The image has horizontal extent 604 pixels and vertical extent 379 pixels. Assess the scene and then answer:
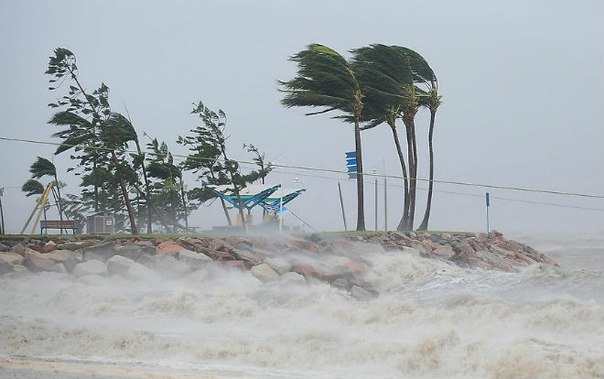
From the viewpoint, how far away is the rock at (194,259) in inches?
523

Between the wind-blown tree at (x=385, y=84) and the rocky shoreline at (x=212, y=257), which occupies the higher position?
the wind-blown tree at (x=385, y=84)

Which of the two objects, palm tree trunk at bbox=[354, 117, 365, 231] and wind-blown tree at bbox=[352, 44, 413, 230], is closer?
palm tree trunk at bbox=[354, 117, 365, 231]

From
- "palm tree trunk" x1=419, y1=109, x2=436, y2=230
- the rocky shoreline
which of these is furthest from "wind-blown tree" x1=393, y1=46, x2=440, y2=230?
the rocky shoreline

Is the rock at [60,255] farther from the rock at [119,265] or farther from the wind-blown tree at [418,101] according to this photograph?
the wind-blown tree at [418,101]

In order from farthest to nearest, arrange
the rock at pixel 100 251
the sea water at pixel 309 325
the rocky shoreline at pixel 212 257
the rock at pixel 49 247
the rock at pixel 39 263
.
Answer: the rock at pixel 49 247, the rock at pixel 100 251, the rock at pixel 39 263, the rocky shoreline at pixel 212 257, the sea water at pixel 309 325

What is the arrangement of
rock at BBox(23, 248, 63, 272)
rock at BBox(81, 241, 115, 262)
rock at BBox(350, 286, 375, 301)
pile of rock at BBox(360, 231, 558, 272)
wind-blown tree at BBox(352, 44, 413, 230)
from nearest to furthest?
rock at BBox(350, 286, 375, 301)
rock at BBox(23, 248, 63, 272)
rock at BBox(81, 241, 115, 262)
pile of rock at BBox(360, 231, 558, 272)
wind-blown tree at BBox(352, 44, 413, 230)

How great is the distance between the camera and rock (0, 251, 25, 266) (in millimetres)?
13570

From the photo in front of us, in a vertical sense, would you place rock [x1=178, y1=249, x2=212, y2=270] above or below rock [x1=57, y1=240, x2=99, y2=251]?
below

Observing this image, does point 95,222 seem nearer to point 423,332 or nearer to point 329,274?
point 329,274

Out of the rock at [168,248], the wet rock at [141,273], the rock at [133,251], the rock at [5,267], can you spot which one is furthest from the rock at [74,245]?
the rock at [168,248]

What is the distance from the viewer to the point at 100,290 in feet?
42.5

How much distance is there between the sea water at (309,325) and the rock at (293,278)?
0.06 metres

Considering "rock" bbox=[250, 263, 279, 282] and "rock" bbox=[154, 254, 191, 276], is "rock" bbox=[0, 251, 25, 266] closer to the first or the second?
"rock" bbox=[154, 254, 191, 276]

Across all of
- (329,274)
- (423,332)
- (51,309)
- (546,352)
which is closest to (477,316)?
(423,332)
